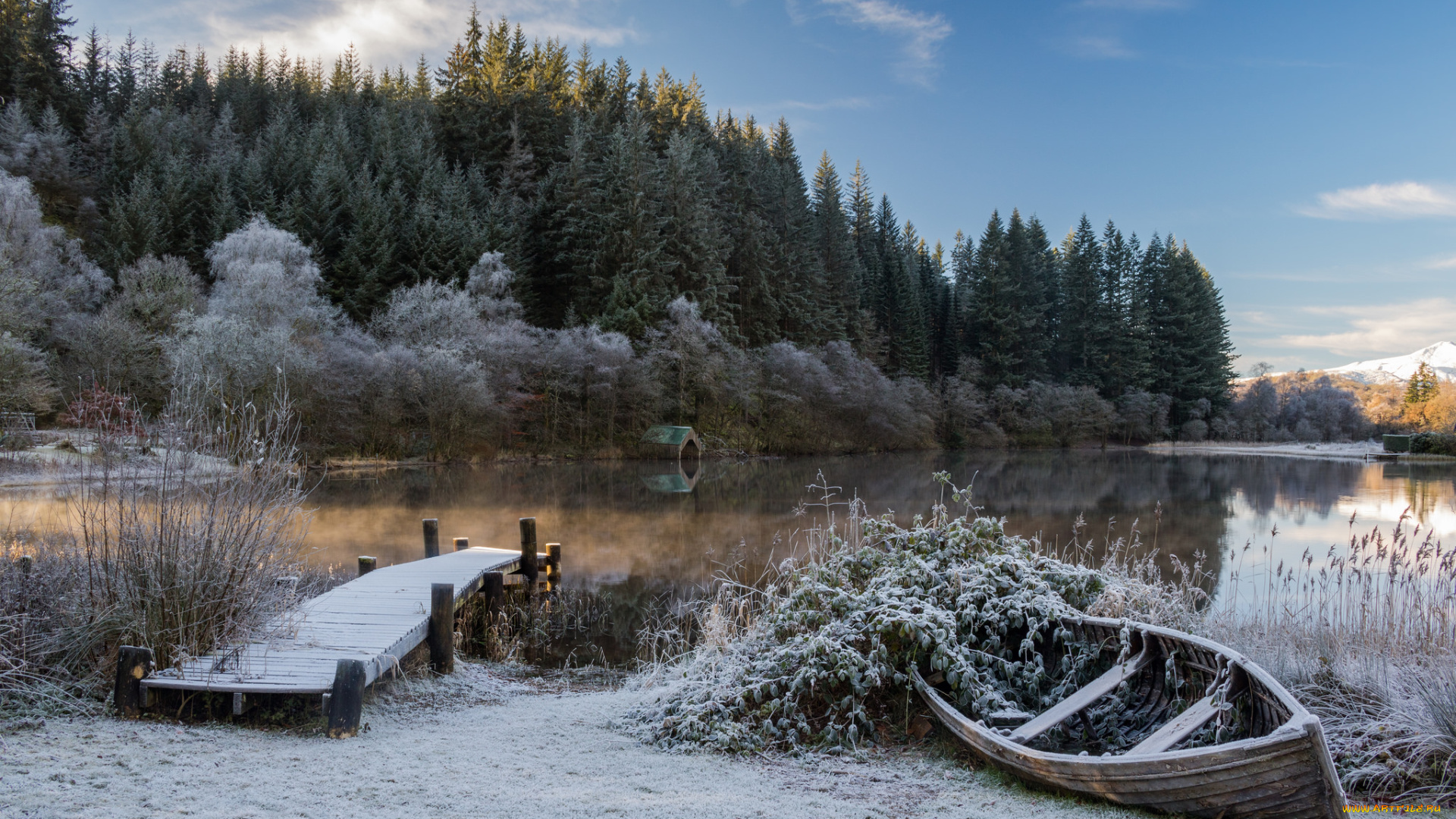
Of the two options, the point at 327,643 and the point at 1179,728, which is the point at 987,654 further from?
the point at 327,643

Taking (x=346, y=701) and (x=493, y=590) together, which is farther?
(x=493, y=590)

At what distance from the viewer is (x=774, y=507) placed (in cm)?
1917

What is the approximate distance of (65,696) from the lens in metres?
4.69

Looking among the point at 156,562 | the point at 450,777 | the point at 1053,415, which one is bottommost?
the point at 450,777

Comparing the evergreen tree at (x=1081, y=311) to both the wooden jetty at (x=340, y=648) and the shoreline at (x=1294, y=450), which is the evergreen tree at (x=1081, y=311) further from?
the wooden jetty at (x=340, y=648)

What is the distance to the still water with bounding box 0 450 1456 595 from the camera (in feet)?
42.7

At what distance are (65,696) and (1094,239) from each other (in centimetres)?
6442

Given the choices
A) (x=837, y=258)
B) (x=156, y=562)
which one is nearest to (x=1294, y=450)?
(x=837, y=258)

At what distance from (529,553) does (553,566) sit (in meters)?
0.46

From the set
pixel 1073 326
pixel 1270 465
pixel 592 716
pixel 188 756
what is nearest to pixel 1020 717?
pixel 592 716

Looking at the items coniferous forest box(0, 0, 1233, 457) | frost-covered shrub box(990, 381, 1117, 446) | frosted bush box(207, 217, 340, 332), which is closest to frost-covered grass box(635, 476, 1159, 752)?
coniferous forest box(0, 0, 1233, 457)

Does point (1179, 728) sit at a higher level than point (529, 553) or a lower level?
higher

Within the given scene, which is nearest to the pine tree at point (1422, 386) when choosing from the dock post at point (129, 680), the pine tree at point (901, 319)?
the pine tree at point (901, 319)

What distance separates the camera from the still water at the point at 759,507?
42.7ft
